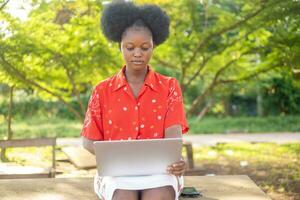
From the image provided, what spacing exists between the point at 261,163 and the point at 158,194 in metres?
6.27

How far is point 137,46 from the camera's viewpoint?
325 centimetres

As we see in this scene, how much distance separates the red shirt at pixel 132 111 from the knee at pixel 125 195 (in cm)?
42

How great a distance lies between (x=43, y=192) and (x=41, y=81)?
4.25m

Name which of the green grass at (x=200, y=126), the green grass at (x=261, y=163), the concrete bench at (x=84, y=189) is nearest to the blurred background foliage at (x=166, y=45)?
the green grass at (x=261, y=163)

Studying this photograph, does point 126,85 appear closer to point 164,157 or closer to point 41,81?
point 164,157

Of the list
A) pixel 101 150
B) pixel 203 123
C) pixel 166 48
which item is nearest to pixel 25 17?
pixel 166 48

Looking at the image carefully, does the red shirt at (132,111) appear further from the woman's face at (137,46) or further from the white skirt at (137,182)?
the white skirt at (137,182)

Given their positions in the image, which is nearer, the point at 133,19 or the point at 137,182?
the point at 137,182

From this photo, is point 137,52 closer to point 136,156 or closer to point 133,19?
point 133,19

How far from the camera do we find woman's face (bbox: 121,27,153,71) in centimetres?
324

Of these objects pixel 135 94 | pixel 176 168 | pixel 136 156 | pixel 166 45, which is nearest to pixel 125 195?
pixel 136 156

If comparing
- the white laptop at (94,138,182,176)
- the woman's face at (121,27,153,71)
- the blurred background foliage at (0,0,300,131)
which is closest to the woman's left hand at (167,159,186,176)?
the white laptop at (94,138,182,176)

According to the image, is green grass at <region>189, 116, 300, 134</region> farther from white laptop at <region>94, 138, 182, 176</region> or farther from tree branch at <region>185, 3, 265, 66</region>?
white laptop at <region>94, 138, 182, 176</region>

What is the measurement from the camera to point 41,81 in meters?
7.86
